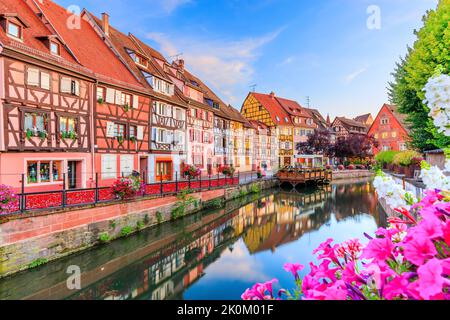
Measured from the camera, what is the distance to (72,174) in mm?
15250

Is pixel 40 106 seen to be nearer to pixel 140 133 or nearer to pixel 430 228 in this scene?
pixel 140 133

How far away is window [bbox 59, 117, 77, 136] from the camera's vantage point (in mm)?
14289

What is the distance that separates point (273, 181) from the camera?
1342 inches

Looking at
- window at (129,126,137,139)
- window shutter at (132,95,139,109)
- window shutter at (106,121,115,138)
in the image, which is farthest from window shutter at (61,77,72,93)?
window at (129,126,137,139)

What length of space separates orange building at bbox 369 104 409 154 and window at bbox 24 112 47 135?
55608 mm

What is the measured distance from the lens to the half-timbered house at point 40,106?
1182cm

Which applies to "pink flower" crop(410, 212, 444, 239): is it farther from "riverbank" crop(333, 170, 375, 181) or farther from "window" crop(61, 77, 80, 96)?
"riverbank" crop(333, 170, 375, 181)

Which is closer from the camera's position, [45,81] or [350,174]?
[45,81]

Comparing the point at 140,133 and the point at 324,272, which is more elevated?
the point at 140,133

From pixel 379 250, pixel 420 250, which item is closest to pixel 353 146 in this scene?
pixel 379 250

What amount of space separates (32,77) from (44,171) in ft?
15.4

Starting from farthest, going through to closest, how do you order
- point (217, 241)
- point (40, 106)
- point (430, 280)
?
1. point (217, 241)
2. point (40, 106)
3. point (430, 280)
